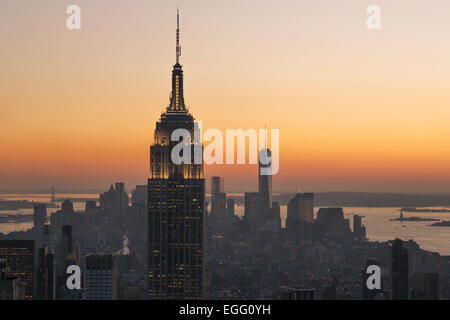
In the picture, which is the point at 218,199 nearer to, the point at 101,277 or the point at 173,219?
the point at 173,219

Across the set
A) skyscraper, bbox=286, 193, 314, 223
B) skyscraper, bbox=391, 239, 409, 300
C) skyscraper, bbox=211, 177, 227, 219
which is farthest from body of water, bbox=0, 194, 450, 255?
skyscraper, bbox=211, 177, 227, 219

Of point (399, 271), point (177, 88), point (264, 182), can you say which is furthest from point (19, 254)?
point (399, 271)

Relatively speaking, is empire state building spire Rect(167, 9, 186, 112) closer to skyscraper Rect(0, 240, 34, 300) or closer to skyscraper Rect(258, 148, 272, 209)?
skyscraper Rect(258, 148, 272, 209)

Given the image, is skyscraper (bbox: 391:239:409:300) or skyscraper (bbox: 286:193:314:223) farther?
skyscraper (bbox: 286:193:314:223)

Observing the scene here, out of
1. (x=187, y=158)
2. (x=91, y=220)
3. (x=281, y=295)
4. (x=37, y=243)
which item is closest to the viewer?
(x=281, y=295)
